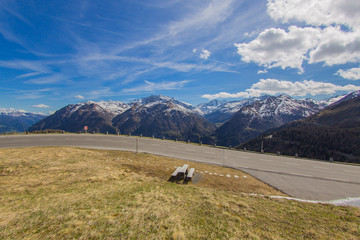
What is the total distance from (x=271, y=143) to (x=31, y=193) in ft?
579

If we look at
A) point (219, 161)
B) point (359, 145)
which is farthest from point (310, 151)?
point (219, 161)

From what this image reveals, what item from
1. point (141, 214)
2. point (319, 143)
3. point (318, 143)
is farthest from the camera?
point (318, 143)

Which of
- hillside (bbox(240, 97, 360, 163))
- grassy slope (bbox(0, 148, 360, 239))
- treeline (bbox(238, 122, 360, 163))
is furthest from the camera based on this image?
hillside (bbox(240, 97, 360, 163))

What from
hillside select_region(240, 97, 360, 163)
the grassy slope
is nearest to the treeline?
hillside select_region(240, 97, 360, 163)

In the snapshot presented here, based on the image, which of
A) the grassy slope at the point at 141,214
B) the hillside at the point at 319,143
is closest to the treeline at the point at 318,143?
the hillside at the point at 319,143

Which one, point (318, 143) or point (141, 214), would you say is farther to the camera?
point (318, 143)

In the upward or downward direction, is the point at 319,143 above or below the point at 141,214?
below

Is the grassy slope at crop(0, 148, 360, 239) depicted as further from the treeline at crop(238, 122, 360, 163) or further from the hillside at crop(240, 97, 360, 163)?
the hillside at crop(240, 97, 360, 163)

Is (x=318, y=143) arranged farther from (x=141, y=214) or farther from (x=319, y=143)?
(x=141, y=214)

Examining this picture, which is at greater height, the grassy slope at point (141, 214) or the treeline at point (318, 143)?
the grassy slope at point (141, 214)

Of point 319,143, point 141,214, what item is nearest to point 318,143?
point 319,143

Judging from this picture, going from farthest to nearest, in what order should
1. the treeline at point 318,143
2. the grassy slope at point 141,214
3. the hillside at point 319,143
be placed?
the hillside at point 319,143
the treeline at point 318,143
the grassy slope at point 141,214

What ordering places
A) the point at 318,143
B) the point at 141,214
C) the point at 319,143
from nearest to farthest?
the point at 141,214 < the point at 319,143 < the point at 318,143

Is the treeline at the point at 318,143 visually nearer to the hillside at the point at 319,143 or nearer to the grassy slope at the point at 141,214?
the hillside at the point at 319,143
